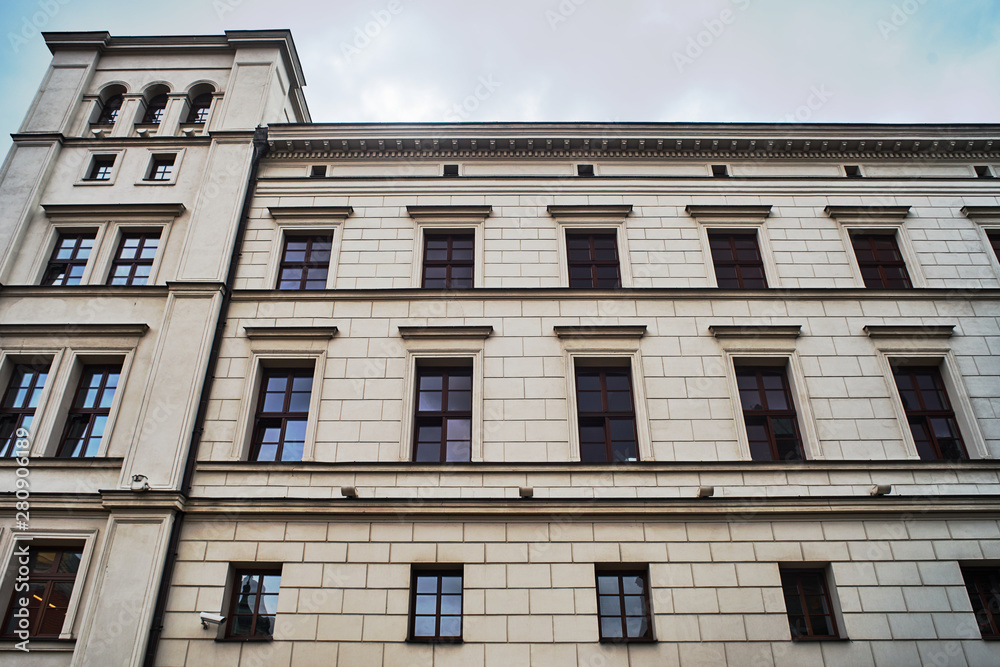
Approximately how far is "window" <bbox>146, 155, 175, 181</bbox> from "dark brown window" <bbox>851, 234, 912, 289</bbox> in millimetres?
19192

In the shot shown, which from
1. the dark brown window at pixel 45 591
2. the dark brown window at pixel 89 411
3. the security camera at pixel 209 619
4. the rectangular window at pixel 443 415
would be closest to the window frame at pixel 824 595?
the rectangular window at pixel 443 415

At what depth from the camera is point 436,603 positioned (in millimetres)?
13336

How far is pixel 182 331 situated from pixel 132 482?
3789mm

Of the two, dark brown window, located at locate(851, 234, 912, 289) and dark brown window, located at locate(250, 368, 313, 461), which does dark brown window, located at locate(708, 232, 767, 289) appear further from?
dark brown window, located at locate(250, 368, 313, 461)

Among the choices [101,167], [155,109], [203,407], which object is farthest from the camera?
[155,109]

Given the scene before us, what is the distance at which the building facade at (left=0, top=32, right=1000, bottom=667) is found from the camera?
13023mm

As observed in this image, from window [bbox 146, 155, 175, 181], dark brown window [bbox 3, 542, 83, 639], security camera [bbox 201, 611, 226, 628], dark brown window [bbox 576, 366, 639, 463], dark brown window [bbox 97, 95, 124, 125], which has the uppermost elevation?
dark brown window [bbox 97, 95, 124, 125]

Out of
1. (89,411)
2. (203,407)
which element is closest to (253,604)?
(203,407)

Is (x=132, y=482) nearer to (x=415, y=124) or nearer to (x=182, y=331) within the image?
(x=182, y=331)

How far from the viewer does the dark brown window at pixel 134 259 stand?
1784 centimetres

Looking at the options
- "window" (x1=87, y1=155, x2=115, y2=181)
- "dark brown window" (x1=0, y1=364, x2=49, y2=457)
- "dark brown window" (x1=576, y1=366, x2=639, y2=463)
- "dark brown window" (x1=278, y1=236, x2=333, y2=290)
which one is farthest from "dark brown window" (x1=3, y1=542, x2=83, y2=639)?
"window" (x1=87, y1=155, x2=115, y2=181)

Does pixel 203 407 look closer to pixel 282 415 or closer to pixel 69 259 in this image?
pixel 282 415

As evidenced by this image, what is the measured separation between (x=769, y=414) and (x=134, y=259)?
54.0 feet

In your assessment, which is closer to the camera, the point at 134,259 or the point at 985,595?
the point at 985,595
